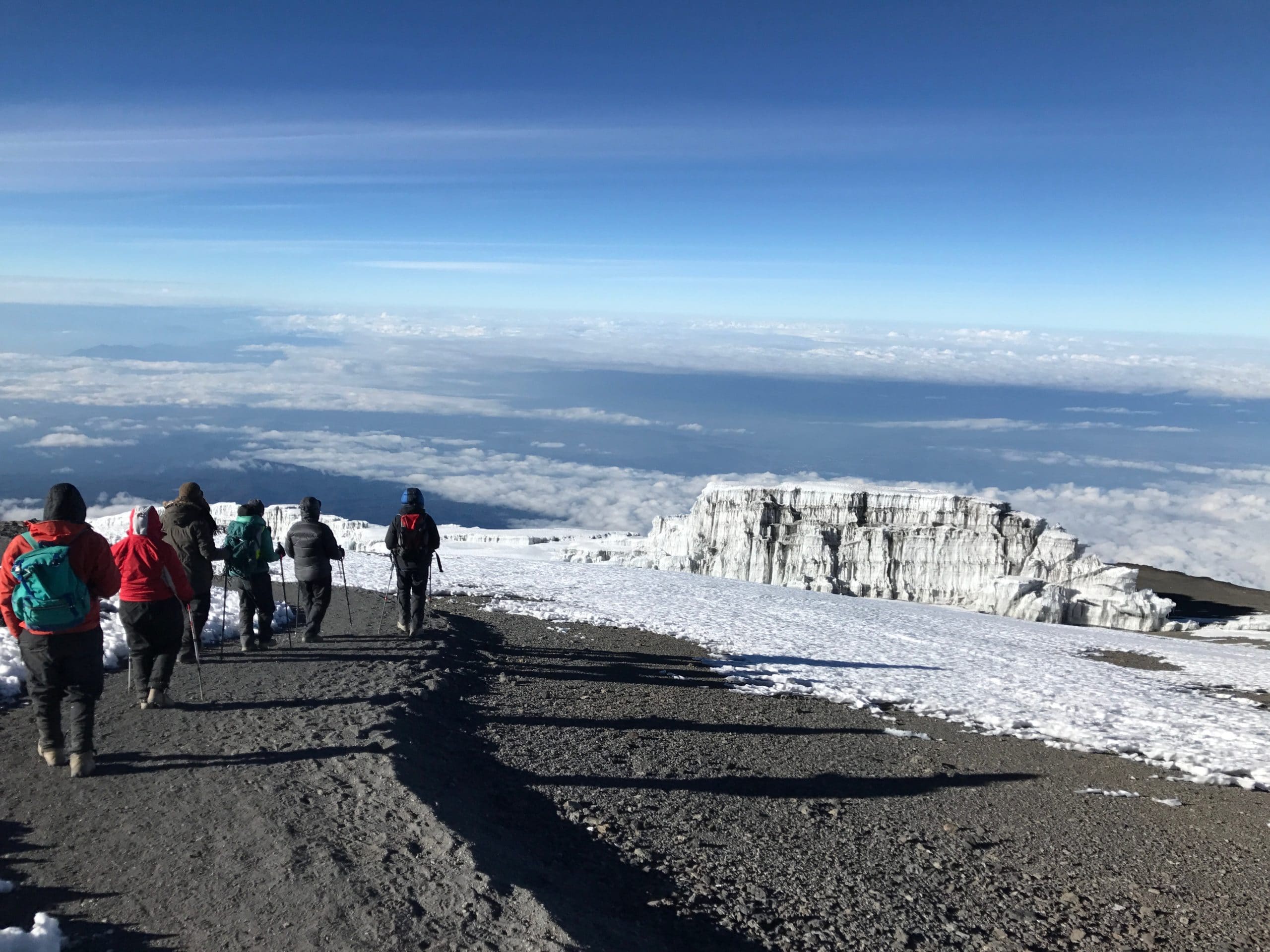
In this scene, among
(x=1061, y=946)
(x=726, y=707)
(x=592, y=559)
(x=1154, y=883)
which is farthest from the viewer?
(x=592, y=559)

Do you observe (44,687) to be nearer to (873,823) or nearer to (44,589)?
(44,589)

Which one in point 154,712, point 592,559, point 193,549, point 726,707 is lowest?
point 592,559

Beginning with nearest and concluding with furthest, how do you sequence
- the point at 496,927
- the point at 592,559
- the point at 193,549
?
the point at 496,927 → the point at 193,549 → the point at 592,559

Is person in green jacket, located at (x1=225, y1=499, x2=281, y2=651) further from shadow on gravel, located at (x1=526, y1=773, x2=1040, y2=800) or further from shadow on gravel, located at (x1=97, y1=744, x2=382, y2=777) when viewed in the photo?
shadow on gravel, located at (x1=526, y1=773, x2=1040, y2=800)

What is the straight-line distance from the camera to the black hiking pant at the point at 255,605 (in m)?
12.2

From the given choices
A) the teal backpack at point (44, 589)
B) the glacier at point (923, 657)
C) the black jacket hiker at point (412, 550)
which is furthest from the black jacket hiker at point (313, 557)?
the teal backpack at point (44, 589)

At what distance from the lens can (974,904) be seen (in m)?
6.70

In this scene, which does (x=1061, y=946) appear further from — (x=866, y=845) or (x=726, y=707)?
(x=726, y=707)

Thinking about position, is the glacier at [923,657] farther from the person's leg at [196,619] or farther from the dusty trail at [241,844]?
the dusty trail at [241,844]

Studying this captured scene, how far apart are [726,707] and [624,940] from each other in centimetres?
726

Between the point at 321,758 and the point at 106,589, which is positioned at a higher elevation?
the point at 106,589

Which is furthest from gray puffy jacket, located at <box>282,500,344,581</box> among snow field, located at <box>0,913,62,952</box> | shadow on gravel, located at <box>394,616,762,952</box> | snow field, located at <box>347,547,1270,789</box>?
snow field, located at <box>0,913,62,952</box>

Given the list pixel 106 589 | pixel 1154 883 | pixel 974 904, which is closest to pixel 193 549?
pixel 106 589

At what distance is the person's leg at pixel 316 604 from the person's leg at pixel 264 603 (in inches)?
22.2
